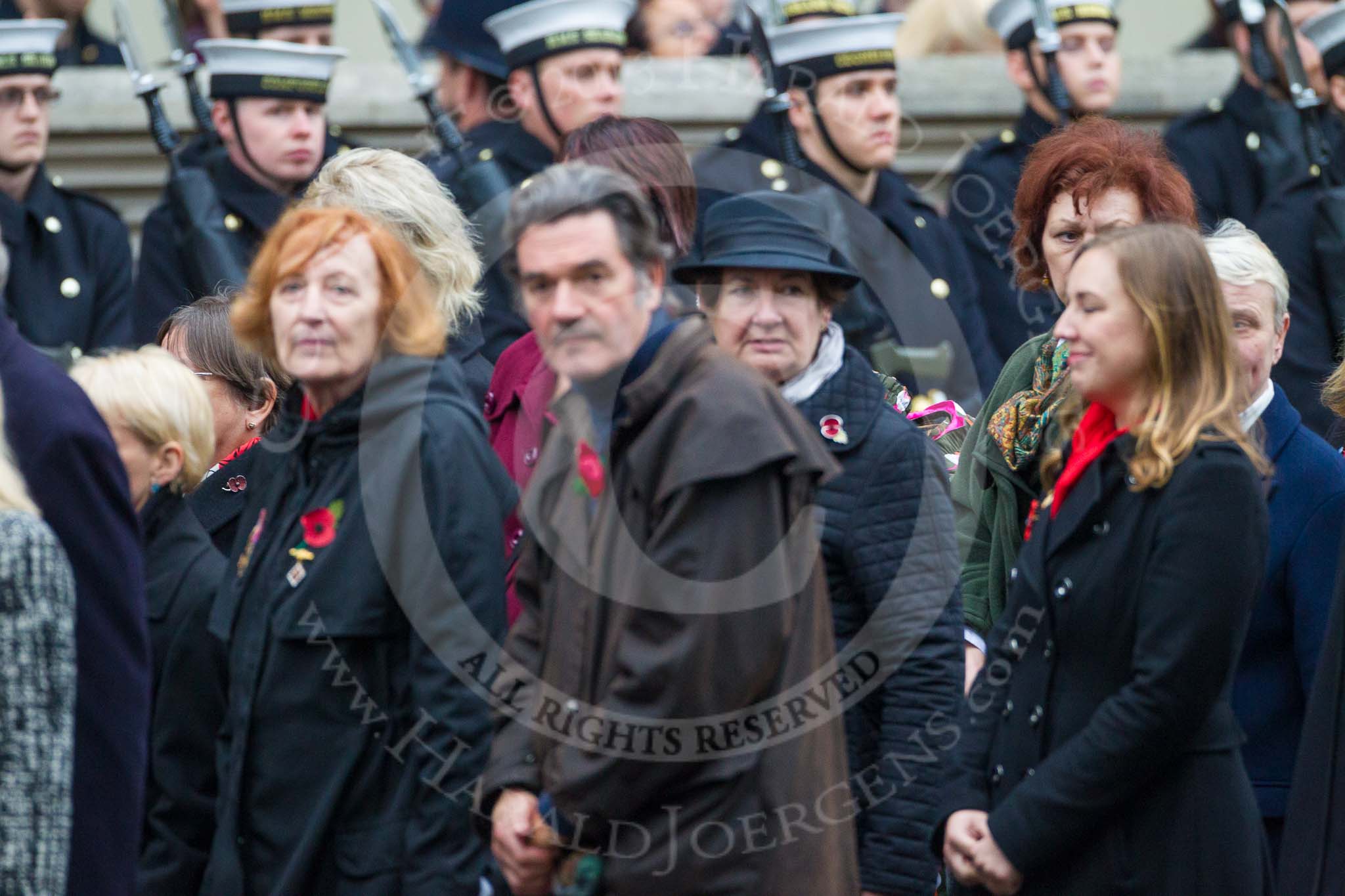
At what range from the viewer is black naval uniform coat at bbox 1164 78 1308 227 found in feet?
25.0

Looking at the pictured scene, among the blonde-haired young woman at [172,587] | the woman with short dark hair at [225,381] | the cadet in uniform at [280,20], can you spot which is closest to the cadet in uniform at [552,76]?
the cadet in uniform at [280,20]

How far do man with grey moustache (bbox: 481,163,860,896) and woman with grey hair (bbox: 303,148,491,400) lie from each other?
3.55 ft

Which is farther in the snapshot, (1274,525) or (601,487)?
(1274,525)

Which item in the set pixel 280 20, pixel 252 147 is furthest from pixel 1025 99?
pixel 252 147

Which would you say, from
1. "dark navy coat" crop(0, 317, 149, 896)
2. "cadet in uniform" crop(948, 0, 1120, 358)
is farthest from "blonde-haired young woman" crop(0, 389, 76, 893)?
"cadet in uniform" crop(948, 0, 1120, 358)

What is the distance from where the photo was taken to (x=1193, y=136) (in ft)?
25.6

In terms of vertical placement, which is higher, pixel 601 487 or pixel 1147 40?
pixel 1147 40

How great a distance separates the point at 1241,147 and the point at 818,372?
3.99 meters

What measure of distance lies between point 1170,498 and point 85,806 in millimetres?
1877

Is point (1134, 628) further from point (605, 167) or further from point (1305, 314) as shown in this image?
point (1305, 314)

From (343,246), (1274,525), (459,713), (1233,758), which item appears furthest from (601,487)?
(1274,525)

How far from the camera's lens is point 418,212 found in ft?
15.7

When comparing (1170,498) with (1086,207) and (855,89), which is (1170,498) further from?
(855,89)

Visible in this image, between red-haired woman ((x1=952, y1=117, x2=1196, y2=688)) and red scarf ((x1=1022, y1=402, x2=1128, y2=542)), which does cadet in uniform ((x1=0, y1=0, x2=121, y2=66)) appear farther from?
red scarf ((x1=1022, y1=402, x2=1128, y2=542))
